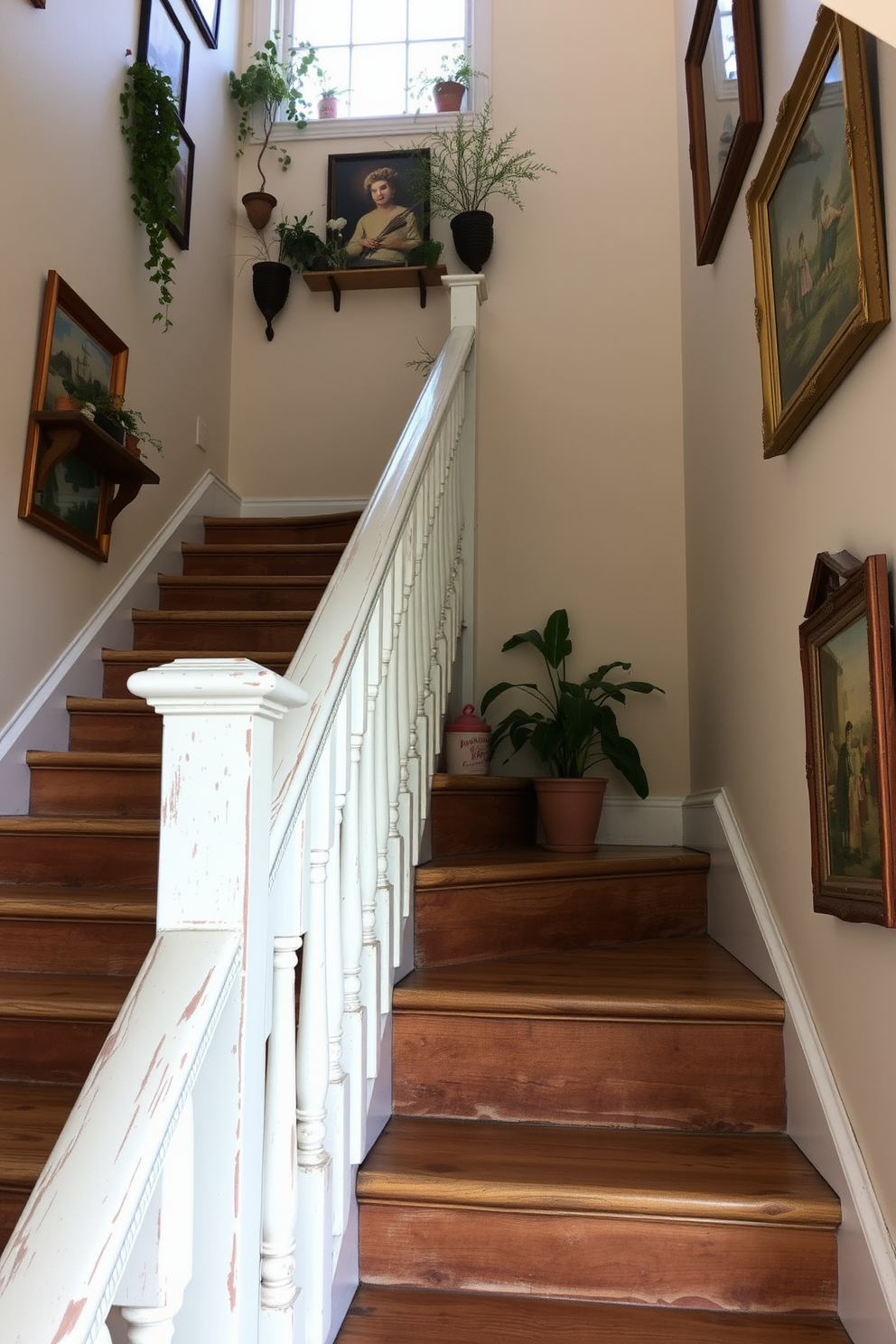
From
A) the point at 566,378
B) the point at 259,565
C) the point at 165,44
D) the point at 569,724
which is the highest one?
the point at 165,44

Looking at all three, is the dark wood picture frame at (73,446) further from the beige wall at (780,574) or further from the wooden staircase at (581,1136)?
the beige wall at (780,574)

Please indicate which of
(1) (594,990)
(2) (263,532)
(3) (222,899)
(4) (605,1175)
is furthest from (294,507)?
(3) (222,899)

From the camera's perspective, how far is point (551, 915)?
2252 mm

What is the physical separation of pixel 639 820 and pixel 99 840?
174cm

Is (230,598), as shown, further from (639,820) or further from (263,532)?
(639,820)

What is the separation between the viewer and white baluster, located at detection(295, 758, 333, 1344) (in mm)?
1193

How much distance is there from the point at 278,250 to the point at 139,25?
0.98 meters

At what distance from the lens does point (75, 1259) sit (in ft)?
2.16

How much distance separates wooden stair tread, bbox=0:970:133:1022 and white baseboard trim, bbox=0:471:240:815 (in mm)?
679

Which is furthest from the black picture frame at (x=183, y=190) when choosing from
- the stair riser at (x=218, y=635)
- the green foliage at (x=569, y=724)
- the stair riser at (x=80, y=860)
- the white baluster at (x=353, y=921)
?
the white baluster at (x=353, y=921)

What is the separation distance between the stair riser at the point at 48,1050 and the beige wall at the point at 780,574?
1.25 metres

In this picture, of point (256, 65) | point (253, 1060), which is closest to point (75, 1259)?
point (253, 1060)

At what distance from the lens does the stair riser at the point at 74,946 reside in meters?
2.05

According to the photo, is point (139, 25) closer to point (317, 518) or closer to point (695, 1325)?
point (317, 518)
